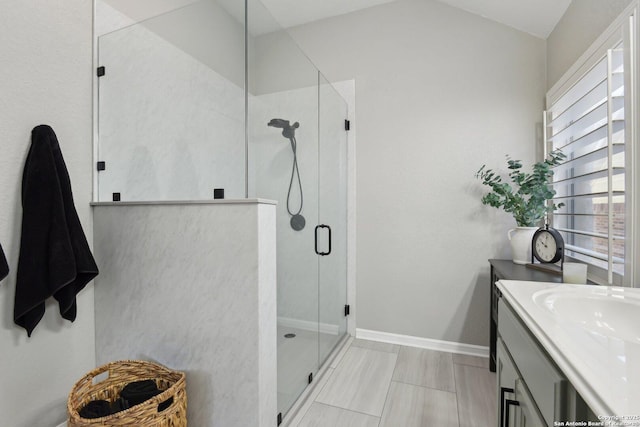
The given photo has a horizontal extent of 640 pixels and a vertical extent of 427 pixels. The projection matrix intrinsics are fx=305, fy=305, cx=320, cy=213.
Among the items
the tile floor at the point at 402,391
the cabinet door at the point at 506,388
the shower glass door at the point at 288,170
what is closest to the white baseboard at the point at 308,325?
the shower glass door at the point at 288,170

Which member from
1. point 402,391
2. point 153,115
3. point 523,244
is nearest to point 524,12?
point 523,244

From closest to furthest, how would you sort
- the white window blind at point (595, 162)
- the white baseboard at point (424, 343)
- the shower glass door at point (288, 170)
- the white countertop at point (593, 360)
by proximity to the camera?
the white countertop at point (593, 360), the white window blind at point (595, 162), the shower glass door at point (288, 170), the white baseboard at point (424, 343)

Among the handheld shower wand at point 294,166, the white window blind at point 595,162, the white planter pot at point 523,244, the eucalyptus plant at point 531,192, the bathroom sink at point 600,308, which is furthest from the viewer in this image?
the white planter pot at point 523,244

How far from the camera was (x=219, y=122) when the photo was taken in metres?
1.45

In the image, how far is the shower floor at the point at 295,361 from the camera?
5.23 ft

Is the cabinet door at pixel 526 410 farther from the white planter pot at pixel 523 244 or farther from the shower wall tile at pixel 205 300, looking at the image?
the white planter pot at pixel 523 244

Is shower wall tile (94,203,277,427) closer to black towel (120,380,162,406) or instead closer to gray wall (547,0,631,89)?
black towel (120,380,162,406)

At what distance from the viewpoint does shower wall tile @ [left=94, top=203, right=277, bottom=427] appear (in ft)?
4.17

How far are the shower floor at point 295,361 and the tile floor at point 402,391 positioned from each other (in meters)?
0.11

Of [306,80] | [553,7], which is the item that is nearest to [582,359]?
[306,80]

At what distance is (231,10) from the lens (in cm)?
Answer: 143

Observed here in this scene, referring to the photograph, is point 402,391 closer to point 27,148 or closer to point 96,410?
point 96,410

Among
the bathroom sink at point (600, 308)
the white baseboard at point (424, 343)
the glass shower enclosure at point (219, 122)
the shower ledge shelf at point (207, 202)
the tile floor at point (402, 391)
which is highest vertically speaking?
the glass shower enclosure at point (219, 122)

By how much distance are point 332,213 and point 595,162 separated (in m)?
1.58
